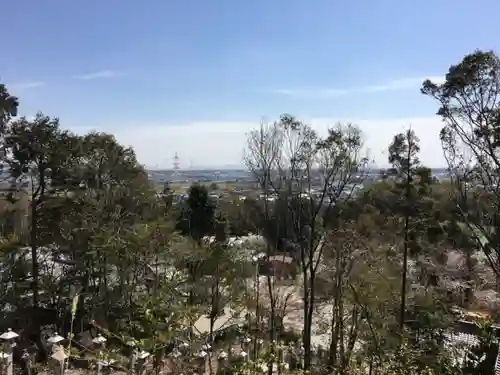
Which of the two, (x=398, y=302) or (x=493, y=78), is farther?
(x=398, y=302)

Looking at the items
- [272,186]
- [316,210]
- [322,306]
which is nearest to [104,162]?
[272,186]

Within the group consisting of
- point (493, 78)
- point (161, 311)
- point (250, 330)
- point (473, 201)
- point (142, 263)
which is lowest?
point (250, 330)

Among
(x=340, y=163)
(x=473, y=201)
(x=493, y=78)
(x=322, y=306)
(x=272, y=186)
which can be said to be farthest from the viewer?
(x=322, y=306)

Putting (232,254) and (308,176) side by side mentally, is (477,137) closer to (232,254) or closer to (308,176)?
(308,176)

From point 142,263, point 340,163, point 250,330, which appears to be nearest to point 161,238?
point 142,263

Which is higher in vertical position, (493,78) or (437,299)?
(493,78)

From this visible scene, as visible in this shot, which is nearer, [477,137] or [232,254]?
[477,137]

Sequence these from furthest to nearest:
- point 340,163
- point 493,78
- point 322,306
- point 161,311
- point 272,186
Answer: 1. point 322,306
2. point 272,186
3. point 340,163
4. point 493,78
5. point 161,311

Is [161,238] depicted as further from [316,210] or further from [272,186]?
[316,210]

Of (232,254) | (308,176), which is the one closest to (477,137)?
(308,176)
